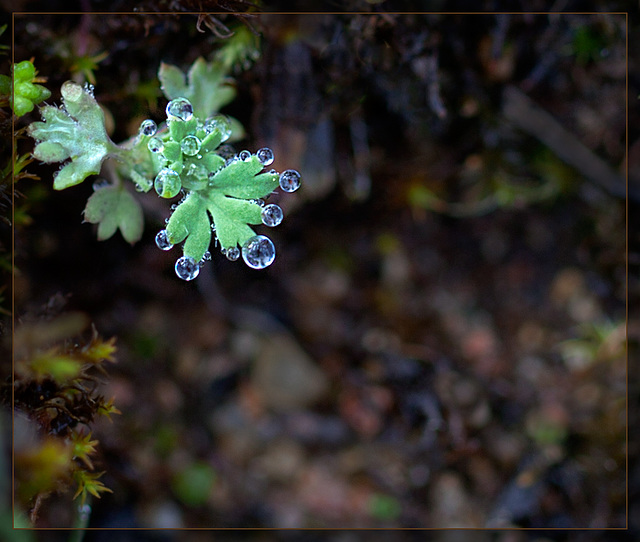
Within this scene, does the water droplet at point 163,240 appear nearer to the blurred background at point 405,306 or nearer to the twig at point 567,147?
the blurred background at point 405,306

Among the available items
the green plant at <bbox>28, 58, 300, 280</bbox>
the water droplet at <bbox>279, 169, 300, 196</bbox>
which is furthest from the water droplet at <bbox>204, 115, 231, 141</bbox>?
the water droplet at <bbox>279, 169, 300, 196</bbox>

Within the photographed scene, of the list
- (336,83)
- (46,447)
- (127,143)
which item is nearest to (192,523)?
(46,447)

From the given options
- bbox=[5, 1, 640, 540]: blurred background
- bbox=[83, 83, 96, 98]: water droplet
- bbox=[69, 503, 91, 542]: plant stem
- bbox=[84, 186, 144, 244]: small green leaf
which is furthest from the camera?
bbox=[5, 1, 640, 540]: blurred background

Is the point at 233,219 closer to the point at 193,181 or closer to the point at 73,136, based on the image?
the point at 193,181

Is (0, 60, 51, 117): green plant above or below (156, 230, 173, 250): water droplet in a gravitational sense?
above

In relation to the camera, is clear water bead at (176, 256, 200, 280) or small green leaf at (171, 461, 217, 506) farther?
small green leaf at (171, 461, 217, 506)

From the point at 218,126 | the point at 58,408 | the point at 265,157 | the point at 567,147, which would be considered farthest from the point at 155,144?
the point at 567,147

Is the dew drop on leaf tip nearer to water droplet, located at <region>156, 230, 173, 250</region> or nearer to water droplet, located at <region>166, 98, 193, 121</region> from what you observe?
water droplet, located at <region>166, 98, 193, 121</region>

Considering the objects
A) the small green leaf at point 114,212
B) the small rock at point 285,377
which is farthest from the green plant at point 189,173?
the small rock at point 285,377
